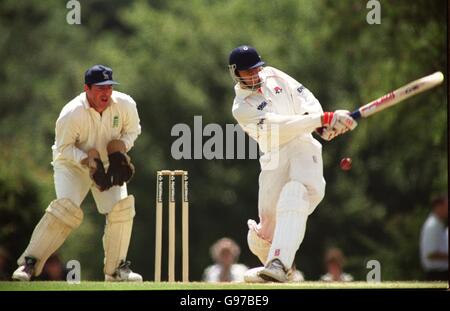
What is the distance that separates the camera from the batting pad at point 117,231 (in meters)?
9.10

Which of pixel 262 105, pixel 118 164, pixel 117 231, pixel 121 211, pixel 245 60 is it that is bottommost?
pixel 117 231

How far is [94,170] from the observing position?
8.91 m

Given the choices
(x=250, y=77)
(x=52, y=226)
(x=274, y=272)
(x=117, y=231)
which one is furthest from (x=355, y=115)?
(x=52, y=226)

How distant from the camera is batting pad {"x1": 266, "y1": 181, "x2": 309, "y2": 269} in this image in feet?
27.8

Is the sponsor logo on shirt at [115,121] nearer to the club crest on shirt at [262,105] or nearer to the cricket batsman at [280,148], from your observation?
the cricket batsman at [280,148]

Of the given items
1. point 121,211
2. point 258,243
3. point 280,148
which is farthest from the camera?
point 121,211

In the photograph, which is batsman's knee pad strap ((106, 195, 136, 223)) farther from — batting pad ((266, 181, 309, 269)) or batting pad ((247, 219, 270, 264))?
batting pad ((266, 181, 309, 269))

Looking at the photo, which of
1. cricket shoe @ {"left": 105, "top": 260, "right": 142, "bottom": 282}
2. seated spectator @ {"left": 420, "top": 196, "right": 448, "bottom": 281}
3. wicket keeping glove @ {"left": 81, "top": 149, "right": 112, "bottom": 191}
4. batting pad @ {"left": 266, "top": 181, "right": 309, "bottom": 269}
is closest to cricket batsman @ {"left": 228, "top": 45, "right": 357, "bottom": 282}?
batting pad @ {"left": 266, "top": 181, "right": 309, "bottom": 269}

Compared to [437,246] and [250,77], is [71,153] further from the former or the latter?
[437,246]

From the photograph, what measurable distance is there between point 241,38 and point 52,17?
9.25ft

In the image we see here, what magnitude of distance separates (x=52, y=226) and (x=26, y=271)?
0.30 meters

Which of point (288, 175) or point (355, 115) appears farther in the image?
point (288, 175)
